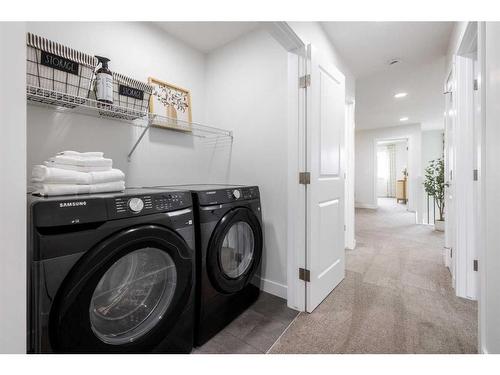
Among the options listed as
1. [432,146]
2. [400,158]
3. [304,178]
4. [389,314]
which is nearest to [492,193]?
[304,178]

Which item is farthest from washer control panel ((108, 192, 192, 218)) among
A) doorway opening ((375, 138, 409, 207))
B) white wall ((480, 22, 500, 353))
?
doorway opening ((375, 138, 409, 207))

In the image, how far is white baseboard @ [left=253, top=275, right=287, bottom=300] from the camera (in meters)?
1.87

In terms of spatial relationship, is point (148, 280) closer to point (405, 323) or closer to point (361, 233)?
point (405, 323)

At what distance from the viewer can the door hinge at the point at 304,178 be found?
1.60 metres

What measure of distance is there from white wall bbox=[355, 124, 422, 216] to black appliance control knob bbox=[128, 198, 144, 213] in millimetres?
6591

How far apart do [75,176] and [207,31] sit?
1.69 metres

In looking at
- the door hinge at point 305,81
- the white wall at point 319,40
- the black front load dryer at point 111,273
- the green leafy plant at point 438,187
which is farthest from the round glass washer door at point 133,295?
the green leafy plant at point 438,187

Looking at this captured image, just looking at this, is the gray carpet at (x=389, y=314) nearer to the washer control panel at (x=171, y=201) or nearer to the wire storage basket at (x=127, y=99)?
the washer control panel at (x=171, y=201)

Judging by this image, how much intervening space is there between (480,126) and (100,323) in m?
1.90

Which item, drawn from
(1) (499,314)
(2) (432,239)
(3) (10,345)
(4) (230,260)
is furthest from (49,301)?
(2) (432,239)

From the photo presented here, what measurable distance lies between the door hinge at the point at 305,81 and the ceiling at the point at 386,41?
0.77 m

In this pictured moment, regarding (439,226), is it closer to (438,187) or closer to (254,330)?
(438,187)

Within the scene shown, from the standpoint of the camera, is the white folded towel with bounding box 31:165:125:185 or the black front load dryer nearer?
the black front load dryer

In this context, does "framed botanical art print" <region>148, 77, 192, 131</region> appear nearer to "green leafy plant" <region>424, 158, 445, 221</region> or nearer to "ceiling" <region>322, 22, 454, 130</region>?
"ceiling" <region>322, 22, 454, 130</region>
